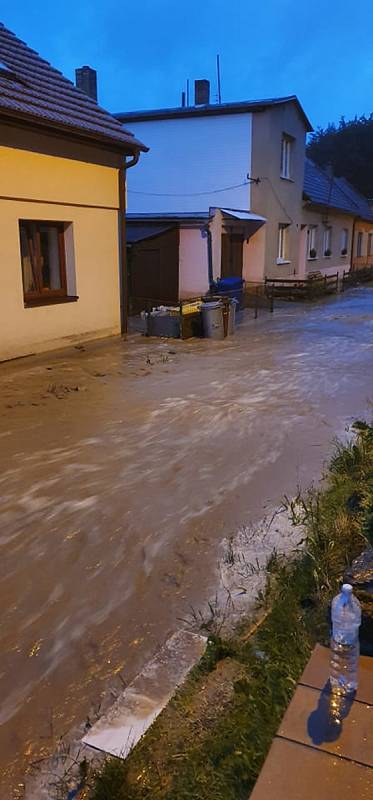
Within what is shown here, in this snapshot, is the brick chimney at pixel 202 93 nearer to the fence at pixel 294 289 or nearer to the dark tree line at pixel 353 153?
the fence at pixel 294 289

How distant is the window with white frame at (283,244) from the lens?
21.5m

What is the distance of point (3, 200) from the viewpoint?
905 cm

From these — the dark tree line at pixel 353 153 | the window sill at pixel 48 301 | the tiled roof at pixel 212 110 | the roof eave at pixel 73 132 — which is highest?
the dark tree line at pixel 353 153

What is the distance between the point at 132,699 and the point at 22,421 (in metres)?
4.42

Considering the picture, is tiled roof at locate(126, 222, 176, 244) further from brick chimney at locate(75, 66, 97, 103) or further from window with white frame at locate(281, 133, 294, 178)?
brick chimney at locate(75, 66, 97, 103)

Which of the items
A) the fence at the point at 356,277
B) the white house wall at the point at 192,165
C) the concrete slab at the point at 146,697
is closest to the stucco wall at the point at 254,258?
the white house wall at the point at 192,165

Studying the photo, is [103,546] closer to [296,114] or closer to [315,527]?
[315,527]

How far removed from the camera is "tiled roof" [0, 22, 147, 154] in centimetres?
895

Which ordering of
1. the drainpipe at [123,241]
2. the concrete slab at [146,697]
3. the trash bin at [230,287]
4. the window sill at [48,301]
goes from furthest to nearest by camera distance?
the trash bin at [230,287] < the drainpipe at [123,241] < the window sill at [48,301] < the concrete slab at [146,697]

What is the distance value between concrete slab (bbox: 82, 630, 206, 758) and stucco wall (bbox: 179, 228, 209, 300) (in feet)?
48.8

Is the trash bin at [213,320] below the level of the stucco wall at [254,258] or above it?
below

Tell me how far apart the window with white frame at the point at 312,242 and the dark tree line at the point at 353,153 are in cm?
2385

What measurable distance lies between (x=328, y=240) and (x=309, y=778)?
2745 cm

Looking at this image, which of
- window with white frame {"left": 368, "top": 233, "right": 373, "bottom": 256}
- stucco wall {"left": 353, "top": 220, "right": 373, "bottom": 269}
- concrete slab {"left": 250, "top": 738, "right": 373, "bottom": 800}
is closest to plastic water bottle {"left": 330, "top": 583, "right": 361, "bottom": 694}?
concrete slab {"left": 250, "top": 738, "right": 373, "bottom": 800}
